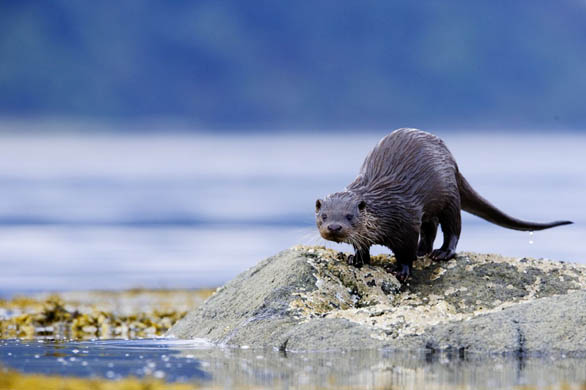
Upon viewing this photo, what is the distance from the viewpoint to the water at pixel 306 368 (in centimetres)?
483

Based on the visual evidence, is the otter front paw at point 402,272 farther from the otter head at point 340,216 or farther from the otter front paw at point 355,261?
the otter head at point 340,216

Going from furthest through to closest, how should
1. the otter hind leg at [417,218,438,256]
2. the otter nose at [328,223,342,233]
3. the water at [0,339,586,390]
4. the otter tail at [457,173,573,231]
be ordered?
the otter tail at [457,173,573,231] < the otter hind leg at [417,218,438,256] < the otter nose at [328,223,342,233] < the water at [0,339,586,390]

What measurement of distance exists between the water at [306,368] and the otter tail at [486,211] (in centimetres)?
294

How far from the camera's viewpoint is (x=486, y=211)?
887 centimetres

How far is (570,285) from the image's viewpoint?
25.6ft

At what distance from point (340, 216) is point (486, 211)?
6.65 ft

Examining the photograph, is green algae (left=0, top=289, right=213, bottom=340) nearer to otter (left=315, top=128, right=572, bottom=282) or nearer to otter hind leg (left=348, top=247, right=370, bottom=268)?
otter hind leg (left=348, top=247, right=370, bottom=268)

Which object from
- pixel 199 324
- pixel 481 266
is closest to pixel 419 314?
pixel 481 266

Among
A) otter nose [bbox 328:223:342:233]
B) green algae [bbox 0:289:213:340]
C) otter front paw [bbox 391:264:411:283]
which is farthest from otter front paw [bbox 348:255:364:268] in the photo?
green algae [bbox 0:289:213:340]

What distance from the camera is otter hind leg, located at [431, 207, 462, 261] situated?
26.4 feet

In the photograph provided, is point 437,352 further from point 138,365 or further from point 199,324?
point 199,324

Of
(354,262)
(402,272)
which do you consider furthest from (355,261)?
(402,272)

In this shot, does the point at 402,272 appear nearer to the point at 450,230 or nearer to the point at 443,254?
the point at 443,254

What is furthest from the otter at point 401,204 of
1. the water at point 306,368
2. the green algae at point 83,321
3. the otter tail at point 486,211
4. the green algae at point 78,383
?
the green algae at point 78,383
